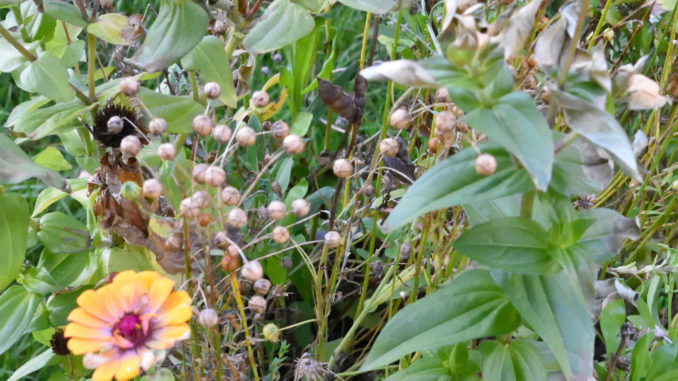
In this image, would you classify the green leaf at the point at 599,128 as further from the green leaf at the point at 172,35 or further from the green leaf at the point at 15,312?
the green leaf at the point at 15,312

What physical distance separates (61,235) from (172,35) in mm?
255

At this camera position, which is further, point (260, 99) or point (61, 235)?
point (61, 235)

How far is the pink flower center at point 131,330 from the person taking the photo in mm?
524

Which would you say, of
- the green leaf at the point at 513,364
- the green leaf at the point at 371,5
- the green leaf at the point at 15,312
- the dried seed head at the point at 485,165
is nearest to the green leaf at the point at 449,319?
the green leaf at the point at 513,364

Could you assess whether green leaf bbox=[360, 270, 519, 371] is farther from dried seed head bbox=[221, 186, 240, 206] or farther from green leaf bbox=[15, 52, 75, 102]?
green leaf bbox=[15, 52, 75, 102]

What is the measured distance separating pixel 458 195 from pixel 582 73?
0.12 m

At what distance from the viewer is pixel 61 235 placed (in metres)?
0.79

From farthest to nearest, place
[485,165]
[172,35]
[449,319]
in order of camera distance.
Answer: [172,35], [449,319], [485,165]

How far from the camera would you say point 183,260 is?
1.95 feet

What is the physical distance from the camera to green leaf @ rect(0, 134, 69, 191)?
0.65m

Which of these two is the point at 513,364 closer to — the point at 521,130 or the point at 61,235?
the point at 521,130

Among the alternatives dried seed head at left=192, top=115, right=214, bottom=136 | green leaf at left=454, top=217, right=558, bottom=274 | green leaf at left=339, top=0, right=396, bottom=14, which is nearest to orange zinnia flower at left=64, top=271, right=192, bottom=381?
dried seed head at left=192, top=115, right=214, bottom=136

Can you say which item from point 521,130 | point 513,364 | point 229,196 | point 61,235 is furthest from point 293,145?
point 61,235

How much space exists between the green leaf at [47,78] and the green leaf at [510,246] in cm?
41
